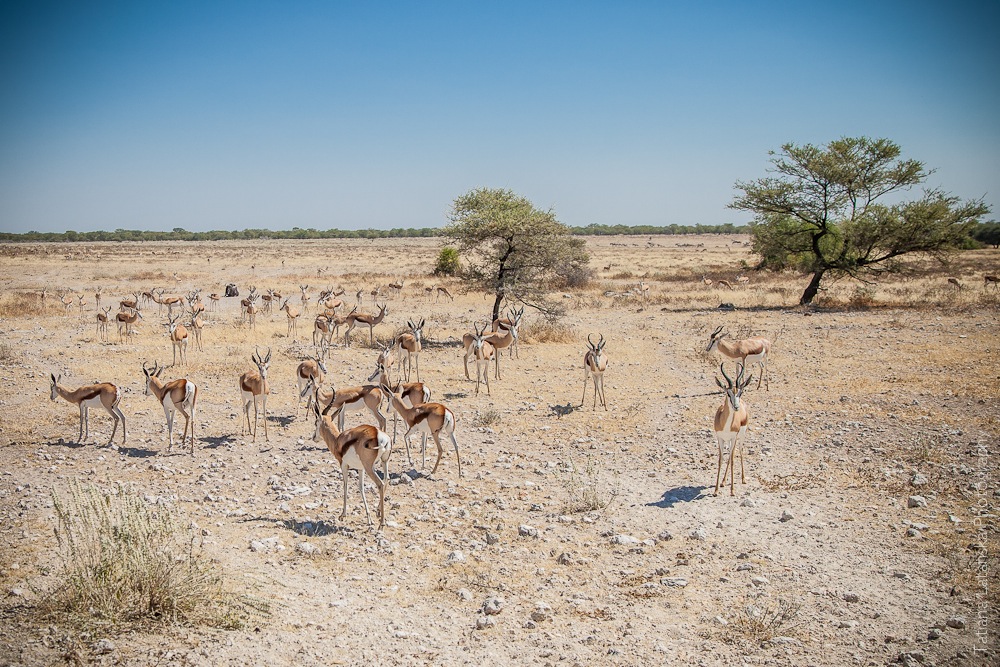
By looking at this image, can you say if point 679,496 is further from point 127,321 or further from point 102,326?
point 102,326

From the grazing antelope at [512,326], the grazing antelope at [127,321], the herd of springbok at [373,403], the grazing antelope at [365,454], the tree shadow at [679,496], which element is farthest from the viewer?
the grazing antelope at [127,321]

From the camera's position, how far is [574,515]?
29.4 ft

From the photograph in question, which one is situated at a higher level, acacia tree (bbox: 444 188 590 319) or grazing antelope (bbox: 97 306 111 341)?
acacia tree (bbox: 444 188 590 319)

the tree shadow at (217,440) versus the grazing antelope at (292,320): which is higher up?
the grazing antelope at (292,320)

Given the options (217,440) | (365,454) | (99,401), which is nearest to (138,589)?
(365,454)

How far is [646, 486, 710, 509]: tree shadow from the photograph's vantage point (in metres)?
9.37

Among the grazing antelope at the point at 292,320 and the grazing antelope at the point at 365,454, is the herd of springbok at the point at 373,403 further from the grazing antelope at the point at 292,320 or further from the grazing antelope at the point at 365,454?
the grazing antelope at the point at 292,320

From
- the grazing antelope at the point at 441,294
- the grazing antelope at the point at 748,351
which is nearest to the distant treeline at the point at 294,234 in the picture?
the grazing antelope at the point at 441,294

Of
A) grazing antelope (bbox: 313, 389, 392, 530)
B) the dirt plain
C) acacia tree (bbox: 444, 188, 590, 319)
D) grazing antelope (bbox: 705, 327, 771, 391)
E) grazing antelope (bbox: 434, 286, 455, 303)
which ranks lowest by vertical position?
the dirt plain

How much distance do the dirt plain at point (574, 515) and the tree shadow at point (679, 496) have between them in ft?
0.15

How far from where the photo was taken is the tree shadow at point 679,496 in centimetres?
937

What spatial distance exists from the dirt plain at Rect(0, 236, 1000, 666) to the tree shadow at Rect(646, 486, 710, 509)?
5cm

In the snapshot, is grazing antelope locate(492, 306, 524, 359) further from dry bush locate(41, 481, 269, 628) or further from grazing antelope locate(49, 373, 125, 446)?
dry bush locate(41, 481, 269, 628)

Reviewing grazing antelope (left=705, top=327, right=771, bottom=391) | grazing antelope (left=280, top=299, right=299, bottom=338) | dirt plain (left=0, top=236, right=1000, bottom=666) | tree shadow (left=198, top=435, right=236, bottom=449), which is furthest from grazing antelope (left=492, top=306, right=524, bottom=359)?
tree shadow (left=198, top=435, right=236, bottom=449)
